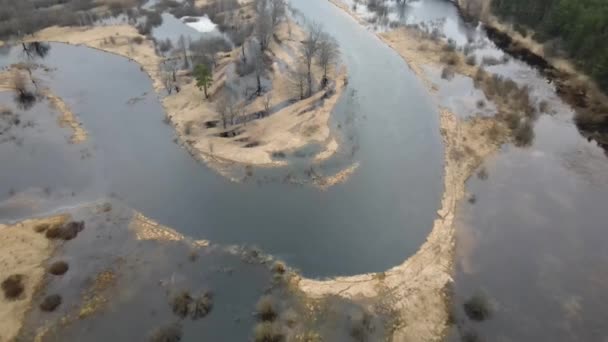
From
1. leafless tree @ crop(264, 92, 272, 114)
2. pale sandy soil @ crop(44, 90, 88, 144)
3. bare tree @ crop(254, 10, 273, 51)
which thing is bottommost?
pale sandy soil @ crop(44, 90, 88, 144)

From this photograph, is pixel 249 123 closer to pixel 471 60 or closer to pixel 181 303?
pixel 181 303

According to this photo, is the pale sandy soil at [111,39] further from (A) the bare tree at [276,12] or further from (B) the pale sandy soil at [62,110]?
(A) the bare tree at [276,12]

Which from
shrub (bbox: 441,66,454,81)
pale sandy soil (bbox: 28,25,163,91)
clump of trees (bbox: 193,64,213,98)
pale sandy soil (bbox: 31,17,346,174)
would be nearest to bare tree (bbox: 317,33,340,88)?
pale sandy soil (bbox: 31,17,346,174)

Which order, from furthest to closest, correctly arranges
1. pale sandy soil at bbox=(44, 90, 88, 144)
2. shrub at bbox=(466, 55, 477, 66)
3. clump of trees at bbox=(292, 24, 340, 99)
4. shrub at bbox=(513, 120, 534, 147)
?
shrub at bbox=(466, 55, 477, 66) < clump of trees at bbox=(292, 24, 340, 99) < pale sandy soil at bbox=(44, 90, 88, 144) < shrub at bbox=(513, 120, 534, 147)

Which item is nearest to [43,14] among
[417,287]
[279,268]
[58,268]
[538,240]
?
[58,268]

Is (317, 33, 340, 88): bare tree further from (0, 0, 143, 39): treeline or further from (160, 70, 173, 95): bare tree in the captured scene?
(0, 0, 143, 39): treeline

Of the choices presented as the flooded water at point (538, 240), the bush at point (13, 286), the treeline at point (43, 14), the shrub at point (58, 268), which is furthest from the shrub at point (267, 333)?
the treeline at point (43, 14)

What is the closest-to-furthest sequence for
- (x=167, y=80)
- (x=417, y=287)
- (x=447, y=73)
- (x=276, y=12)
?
(x=417, y=287)
(x=167, y=80)
(x=447, y=73)
(x=276, y=12)
